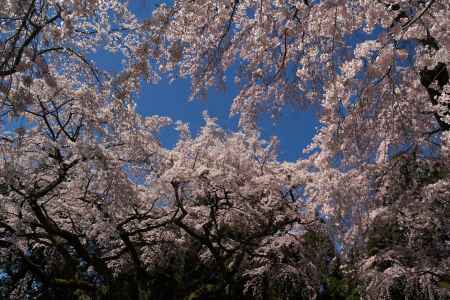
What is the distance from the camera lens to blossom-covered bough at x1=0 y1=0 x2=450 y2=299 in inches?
153

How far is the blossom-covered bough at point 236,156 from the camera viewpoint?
3.88m

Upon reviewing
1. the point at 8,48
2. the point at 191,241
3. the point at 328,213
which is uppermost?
the point at 191,241

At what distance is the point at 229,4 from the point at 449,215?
511 cm

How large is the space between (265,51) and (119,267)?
748cm

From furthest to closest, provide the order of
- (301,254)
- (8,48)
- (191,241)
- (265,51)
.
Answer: (191,241), (301,254), (265,51), (8,48)

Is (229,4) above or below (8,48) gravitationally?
above

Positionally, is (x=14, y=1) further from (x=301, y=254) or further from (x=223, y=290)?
(x=223, y=290)

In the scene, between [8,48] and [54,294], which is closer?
[8,48]

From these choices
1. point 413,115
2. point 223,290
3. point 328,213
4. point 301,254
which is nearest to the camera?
point 413,115

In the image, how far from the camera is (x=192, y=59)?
14.9 ft

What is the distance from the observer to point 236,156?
32.2 ft

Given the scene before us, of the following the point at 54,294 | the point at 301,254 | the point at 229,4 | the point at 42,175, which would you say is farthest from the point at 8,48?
the point at 54,294

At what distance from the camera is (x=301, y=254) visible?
9.02 meters

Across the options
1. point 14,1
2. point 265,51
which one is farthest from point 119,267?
point 14,1
